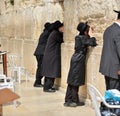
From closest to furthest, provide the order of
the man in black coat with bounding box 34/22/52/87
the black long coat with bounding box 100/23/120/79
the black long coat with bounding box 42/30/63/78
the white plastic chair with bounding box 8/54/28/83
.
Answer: the black long coat with bounding box 100/23/120/79 < the black long coat with bounding box 42/30/63/78 < the man in black coat with bounding box 34/22/52/87 < the white plastic chair with bounding box 8/54/28/83

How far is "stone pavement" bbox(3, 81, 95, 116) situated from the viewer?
7.16 m

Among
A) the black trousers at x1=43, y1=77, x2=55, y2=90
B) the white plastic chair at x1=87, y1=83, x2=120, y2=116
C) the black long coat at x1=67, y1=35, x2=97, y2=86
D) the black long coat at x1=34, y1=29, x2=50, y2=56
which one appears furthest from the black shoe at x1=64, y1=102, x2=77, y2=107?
the white plastic chair at x1=87, y1=83, x2=120, y2=116

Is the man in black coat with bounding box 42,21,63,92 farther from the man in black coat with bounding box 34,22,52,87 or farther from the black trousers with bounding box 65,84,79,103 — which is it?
the black trousers with bounding box 65,84,79,103

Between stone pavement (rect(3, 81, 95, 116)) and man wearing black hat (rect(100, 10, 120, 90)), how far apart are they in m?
1.38

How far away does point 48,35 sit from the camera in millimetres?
9828

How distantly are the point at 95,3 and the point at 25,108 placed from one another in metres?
2.37

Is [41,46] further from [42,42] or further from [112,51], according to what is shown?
[112,51]

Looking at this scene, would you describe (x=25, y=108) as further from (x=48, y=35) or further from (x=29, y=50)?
(x=29, y=50)

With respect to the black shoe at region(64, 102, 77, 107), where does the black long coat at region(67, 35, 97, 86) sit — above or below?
above

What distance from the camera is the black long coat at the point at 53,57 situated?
9.26 metres

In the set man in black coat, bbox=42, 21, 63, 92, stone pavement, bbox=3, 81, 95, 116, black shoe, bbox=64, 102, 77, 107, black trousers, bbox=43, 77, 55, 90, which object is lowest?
stone pavement, bbox=3, 81, 95, 116

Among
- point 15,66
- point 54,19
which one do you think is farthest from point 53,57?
point 15,66

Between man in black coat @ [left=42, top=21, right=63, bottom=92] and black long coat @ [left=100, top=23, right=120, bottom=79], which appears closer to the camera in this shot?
black long coat @ [left=100, top=23, right=120, bottom=79]

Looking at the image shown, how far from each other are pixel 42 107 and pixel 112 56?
2445mm
